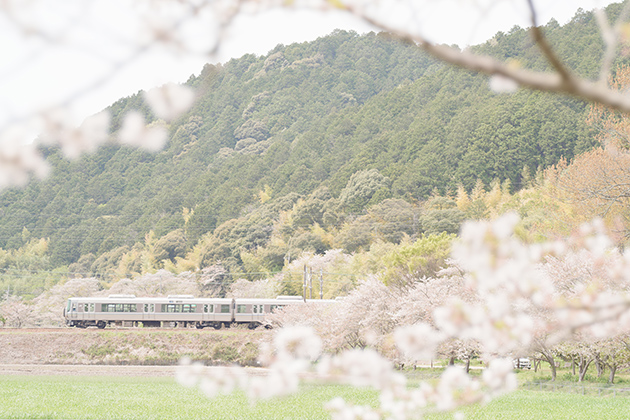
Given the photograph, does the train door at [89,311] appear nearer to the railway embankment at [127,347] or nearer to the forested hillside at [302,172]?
the railway embankment at [127,347]

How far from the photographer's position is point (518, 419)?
10.7 metres

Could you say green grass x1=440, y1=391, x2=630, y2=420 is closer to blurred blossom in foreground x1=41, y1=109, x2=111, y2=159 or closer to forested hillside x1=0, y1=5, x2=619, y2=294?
blurred blossom in foreground x1=41, y1=109, x2=111, y2=159

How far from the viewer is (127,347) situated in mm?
26344

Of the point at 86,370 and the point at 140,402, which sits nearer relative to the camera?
the point at 140,402

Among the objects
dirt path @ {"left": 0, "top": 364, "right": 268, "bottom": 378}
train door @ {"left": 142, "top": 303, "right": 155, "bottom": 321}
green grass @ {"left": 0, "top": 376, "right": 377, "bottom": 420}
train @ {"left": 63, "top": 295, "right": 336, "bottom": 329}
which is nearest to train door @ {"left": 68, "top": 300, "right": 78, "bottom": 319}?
train @ {"left": 63, "top": 295, "right": 336, "bottom": 329}

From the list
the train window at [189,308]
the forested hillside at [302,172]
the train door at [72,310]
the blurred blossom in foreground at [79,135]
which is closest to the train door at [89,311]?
the train door at [72,310]

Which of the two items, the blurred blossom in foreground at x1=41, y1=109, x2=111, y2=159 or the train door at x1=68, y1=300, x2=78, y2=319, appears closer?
the blurred blossom in foreground at x1=41, y1=109, x2=111, y2=159

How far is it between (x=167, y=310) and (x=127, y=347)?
12.9 ft

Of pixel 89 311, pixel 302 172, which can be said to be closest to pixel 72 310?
pixel 89 311

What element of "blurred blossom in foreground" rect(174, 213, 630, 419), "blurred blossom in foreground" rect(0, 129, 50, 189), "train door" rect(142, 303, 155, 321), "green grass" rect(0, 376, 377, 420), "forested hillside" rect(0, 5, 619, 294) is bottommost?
"green grass" rect(0, 376, 377, 420)

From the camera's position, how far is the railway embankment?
25953mm

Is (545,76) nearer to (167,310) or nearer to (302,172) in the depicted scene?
(167,310)

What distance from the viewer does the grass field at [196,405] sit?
11414 mm

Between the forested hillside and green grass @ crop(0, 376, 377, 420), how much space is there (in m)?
14.6
